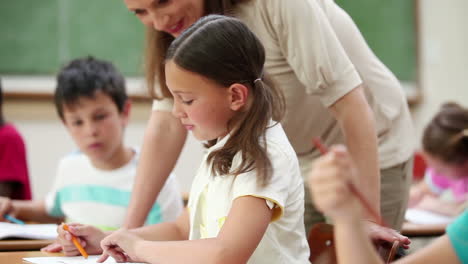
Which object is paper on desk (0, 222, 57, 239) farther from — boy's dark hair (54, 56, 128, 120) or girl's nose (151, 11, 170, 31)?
girl's nose (151, 11, 170, 31)

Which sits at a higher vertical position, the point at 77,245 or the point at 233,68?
the point at 233,68

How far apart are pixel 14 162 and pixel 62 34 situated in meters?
1.63

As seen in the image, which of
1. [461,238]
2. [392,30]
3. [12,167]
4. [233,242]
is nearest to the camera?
[461,238]

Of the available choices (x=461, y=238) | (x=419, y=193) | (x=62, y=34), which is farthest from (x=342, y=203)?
(x=62, y=34)

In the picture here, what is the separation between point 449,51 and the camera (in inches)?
206

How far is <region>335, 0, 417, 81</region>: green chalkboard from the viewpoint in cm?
498

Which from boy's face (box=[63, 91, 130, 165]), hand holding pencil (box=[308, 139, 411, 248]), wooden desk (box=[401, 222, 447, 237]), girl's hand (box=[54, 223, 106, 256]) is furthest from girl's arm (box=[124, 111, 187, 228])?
hand holding pencil (box=[308, 139, 411, 248])

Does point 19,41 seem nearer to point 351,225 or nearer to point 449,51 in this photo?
point 449,51

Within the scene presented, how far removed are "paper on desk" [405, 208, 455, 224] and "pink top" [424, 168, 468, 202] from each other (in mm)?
304

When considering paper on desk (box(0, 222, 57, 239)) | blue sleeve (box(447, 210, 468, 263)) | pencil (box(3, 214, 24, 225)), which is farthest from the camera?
pencil (box(3, 214, 24, 225))

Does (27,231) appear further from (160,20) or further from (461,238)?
(461,238)

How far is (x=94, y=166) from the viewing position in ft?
8.41

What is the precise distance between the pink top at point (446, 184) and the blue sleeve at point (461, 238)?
2087 millimetres

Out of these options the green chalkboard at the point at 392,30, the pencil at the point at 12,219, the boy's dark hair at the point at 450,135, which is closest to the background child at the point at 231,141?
the pencil at the point at 12,219
